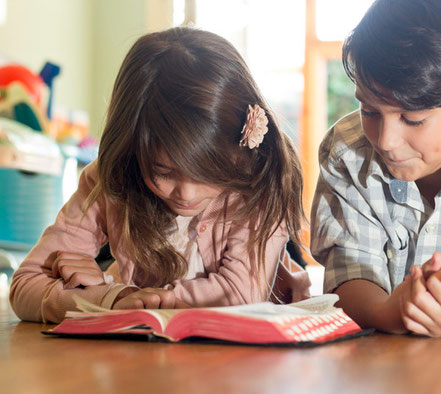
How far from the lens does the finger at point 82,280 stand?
104 centimetres

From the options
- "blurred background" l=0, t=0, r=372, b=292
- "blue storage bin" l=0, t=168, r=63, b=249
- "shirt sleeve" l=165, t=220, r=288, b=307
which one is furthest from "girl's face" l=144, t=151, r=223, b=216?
"blue storage bin" l=0, t=168, r=63, b=249

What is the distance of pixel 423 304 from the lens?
0.79 metres

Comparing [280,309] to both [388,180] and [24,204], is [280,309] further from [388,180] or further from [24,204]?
[24,204]

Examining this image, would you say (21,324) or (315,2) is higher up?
(315,2)

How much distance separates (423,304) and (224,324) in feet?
0.86

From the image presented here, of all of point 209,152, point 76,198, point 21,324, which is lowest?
point 21,324

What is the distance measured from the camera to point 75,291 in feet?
3.36

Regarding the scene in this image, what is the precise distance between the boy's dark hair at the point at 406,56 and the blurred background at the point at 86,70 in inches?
80.3

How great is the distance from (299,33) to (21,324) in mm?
4612

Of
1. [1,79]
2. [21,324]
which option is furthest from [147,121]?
[1,79]

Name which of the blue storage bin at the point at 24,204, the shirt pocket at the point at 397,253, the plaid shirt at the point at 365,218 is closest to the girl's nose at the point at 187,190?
the plaid shirt at the point at 365,218

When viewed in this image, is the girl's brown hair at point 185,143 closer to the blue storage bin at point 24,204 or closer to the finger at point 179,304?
the finger at point 179,304

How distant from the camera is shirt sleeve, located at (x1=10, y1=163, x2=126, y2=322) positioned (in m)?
1.02

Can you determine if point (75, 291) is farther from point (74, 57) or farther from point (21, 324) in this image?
point (74, 57)
